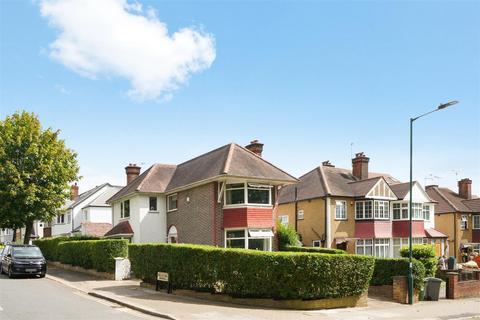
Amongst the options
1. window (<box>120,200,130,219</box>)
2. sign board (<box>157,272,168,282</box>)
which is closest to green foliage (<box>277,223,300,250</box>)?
sign board (<box>157,272,168,282</box>)

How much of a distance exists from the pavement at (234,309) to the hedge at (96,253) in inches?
78.1

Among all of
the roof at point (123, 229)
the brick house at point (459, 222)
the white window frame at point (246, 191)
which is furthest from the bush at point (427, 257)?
the brick house at point (459, 222)

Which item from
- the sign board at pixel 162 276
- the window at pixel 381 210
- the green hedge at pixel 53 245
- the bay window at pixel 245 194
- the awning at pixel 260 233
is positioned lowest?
the green hedge at pixel 53 245

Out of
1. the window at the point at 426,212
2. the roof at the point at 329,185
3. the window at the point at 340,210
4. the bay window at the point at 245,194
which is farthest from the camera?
the window at the point at 426,212

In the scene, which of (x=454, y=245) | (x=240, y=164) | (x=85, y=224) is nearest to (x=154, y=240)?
(x=240, y=164)

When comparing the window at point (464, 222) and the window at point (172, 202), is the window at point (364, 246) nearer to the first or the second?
the window at point (172, 202)

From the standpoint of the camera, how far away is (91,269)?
25.4 m

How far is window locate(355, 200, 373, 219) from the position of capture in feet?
120

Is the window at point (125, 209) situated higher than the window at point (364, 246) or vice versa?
the window at point (125, 209)

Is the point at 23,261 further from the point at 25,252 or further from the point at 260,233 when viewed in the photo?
the point at 260,233

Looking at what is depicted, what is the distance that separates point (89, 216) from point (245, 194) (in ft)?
96.6

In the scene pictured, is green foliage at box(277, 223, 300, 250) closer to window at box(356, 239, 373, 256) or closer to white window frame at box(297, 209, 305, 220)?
white window frame at box(297, 209, 305, 220)

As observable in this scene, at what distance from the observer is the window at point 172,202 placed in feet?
101

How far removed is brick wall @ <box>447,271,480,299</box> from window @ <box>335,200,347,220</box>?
13042mm
